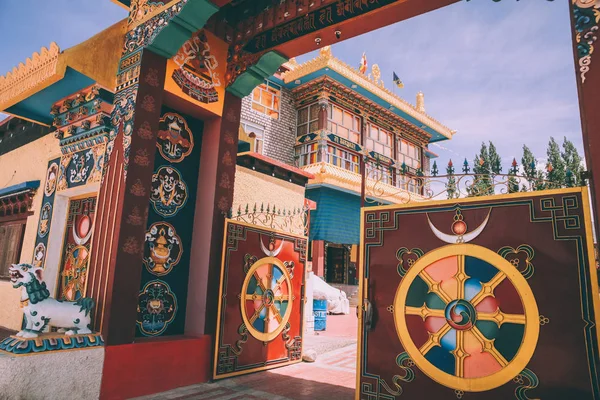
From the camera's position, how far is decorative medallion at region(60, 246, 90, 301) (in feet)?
16.6

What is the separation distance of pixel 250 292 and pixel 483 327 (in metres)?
3.05

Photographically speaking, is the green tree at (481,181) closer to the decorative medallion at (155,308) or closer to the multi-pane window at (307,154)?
the decorative medallion at (155,308)

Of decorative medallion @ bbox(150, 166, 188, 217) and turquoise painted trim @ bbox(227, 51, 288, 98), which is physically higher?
turquoise painted trim @ bbox(227, 51, 288, 98)

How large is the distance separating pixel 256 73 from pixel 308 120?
12.3 meters

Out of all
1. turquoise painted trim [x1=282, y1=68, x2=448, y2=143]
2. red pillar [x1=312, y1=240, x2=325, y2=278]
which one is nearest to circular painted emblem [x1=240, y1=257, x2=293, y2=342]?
red pillar [x1=312, y1=240, x2=325, y2=278]

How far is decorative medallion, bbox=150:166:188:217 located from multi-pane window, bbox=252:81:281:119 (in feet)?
38.0

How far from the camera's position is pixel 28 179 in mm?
6551

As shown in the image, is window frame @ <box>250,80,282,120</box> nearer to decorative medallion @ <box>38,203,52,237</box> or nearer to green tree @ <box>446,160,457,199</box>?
decorative medallion @ <box>38,203,52,237</box>

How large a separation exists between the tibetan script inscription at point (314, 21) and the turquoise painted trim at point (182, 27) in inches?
36.9

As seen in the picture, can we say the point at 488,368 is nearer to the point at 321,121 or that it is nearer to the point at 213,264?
the point at 213,264

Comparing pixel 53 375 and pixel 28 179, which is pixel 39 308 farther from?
pixel 28 179

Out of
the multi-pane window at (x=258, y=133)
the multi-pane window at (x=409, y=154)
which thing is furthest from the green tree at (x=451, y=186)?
the multi-pane window at (x=409, y=154)

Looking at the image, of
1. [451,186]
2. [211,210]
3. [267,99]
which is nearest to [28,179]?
[211,210]

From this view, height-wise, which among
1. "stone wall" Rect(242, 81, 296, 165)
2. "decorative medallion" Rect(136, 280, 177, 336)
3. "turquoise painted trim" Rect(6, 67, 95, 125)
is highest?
"stone wall" Rect(242, 81, 296, 165)
